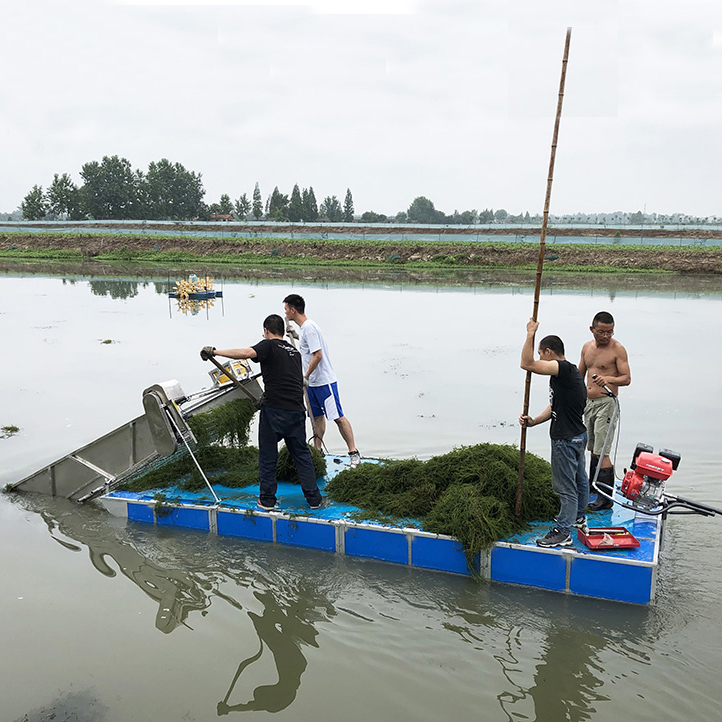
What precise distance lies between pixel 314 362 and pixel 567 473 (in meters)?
2.86

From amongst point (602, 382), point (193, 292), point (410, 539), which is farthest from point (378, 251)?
point (410, 539)

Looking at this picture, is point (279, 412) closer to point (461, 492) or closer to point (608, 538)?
point (461, 492)

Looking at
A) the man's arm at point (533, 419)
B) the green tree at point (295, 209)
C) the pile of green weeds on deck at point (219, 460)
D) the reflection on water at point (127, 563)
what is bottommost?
the reflection on water at point (127, 563)

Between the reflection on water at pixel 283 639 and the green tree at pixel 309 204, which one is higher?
the green tree at pixel 309 204

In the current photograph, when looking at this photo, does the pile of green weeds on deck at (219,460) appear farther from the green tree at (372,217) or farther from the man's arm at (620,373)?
the green tree at (372,217)

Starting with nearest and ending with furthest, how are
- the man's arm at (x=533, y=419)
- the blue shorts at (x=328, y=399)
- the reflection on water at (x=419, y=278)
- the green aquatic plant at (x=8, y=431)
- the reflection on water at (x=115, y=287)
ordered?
the man's arm at (x=533, y=419) → the blue shorts at (x=328, y=399) → the green aquatic plant at (x=8, y=431) → the reflection on water at (x=115, y=287) → the reflection on water at (x=419, y=278)

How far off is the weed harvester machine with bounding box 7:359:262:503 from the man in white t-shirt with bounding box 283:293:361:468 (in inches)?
29.0

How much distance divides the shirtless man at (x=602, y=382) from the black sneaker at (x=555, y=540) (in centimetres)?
97

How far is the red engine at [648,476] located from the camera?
5223 mm

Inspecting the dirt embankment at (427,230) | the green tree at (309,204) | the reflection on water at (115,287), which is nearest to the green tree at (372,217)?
the green tree at (309,204)

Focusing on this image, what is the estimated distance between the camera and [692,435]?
941cm

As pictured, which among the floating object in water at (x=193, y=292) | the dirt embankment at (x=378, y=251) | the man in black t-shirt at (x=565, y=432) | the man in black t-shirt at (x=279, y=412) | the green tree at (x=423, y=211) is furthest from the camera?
the green tree at (x=423, y=211)

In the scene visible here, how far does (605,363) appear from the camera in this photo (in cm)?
626

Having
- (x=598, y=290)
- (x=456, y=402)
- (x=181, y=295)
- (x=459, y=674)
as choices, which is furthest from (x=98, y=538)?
(x=598, y=290)
